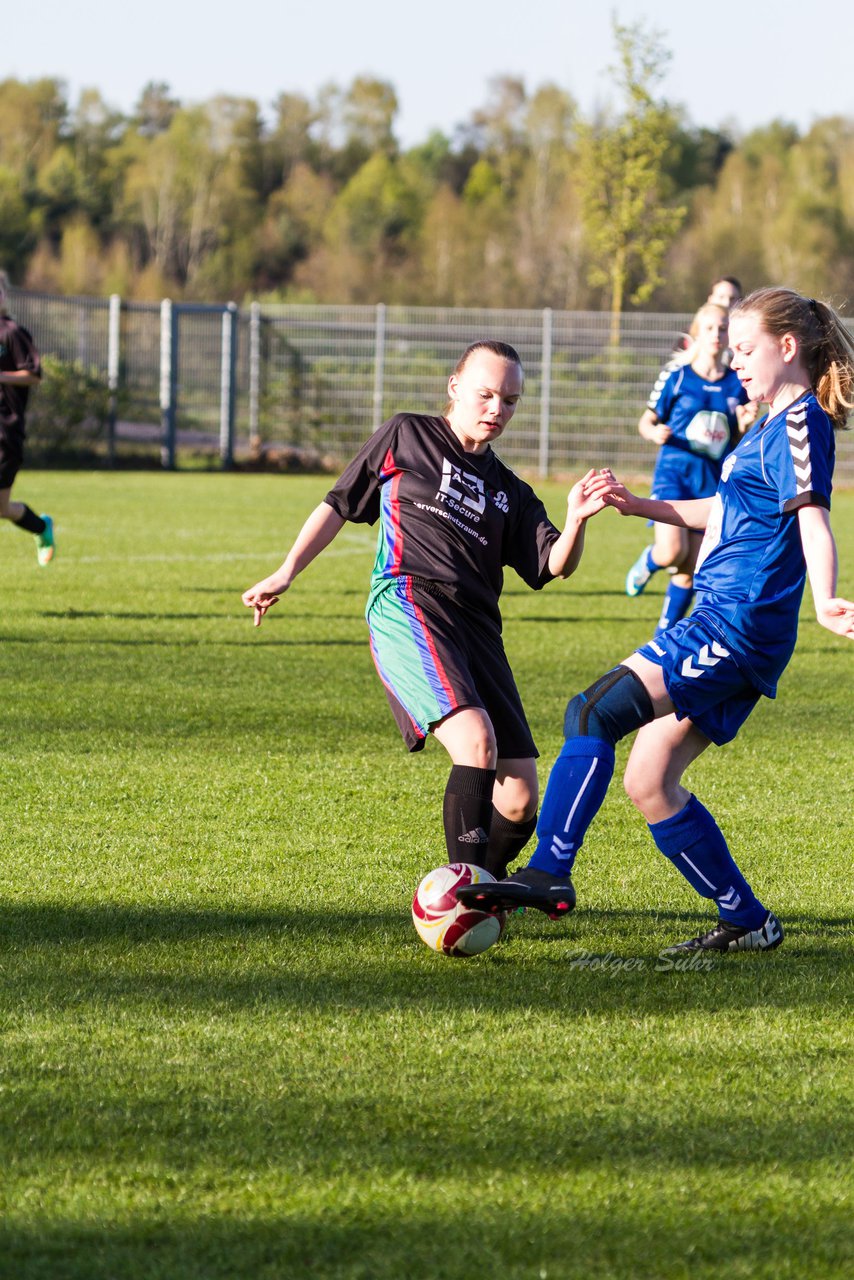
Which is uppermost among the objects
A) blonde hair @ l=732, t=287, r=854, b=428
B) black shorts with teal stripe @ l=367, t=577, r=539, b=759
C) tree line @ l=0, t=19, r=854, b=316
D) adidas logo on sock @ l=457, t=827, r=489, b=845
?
tree line @ l=0, t=19, r=854, b=316

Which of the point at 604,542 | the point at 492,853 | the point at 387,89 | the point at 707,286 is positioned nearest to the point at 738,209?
the point at 707,286

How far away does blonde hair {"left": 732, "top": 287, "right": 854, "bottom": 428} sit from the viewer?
3.78m

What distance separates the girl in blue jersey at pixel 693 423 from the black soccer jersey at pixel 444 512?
483cm

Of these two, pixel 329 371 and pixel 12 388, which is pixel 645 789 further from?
pixel 329 371

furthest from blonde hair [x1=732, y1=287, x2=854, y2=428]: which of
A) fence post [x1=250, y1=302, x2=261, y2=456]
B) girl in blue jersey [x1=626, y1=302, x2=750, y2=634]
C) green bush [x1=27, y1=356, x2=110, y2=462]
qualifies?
fence post [x1=250, y1=302, x2=261, y2=456]

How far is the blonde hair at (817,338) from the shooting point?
378 cm

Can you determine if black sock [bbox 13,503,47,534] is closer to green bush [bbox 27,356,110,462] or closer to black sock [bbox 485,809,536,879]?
black sock [bbox 485,809,536,879]

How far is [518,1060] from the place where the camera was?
10.2 ft

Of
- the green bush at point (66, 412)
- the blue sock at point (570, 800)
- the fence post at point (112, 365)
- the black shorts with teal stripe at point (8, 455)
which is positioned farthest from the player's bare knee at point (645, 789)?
the fence post at point (112, 365)

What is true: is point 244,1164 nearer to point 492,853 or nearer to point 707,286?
point 492,853

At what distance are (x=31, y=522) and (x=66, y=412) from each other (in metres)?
14.4

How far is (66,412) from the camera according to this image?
24.4 metres

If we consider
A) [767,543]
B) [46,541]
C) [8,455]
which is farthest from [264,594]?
[46,541]

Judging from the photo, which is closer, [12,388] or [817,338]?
[817,338]
